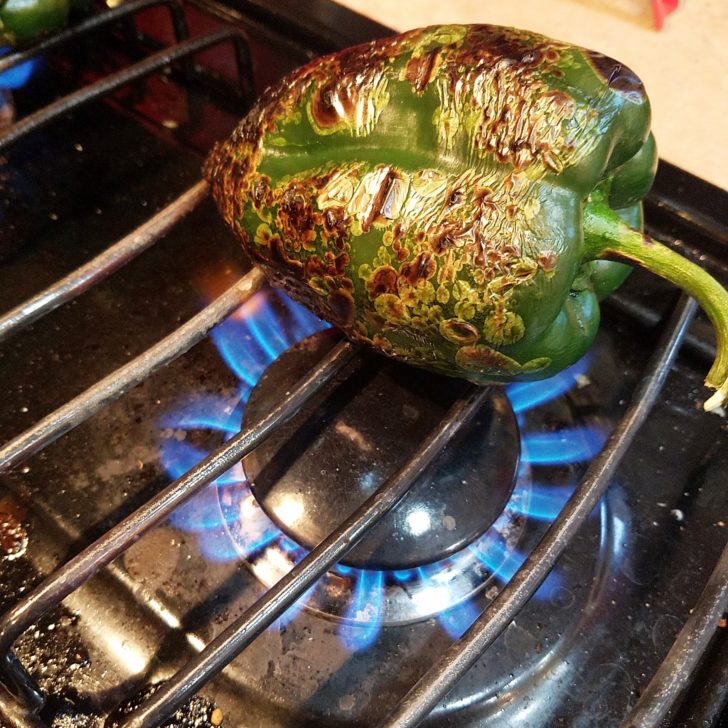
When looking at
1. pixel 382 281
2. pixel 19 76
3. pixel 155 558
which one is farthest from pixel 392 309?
pixel 19 76

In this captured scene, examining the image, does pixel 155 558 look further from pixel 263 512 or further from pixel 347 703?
pixel 347 703

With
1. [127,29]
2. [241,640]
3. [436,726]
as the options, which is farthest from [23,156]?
[436,726]

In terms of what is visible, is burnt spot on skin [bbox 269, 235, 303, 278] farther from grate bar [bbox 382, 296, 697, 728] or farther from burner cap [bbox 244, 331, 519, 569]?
grate bar [bbox 382, 296, 697, 728]

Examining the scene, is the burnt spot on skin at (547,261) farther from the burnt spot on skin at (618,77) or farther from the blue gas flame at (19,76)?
the blue gas flame at (19,76)

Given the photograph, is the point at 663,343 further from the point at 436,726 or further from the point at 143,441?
the point at 143,441

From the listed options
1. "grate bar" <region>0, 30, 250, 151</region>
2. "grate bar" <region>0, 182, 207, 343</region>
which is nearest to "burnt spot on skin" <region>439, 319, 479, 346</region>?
"grate bar" <region>0, 182, 207, 343</region>

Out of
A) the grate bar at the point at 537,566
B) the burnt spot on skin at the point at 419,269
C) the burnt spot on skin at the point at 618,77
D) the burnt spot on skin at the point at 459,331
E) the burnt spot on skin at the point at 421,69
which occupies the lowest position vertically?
the grate bar at the point at 537,566

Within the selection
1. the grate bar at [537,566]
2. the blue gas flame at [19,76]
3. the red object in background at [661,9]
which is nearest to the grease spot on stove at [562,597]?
the grate bar at [537,566]

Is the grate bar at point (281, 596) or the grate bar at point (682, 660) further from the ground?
the grate bar at point (281, 596)
